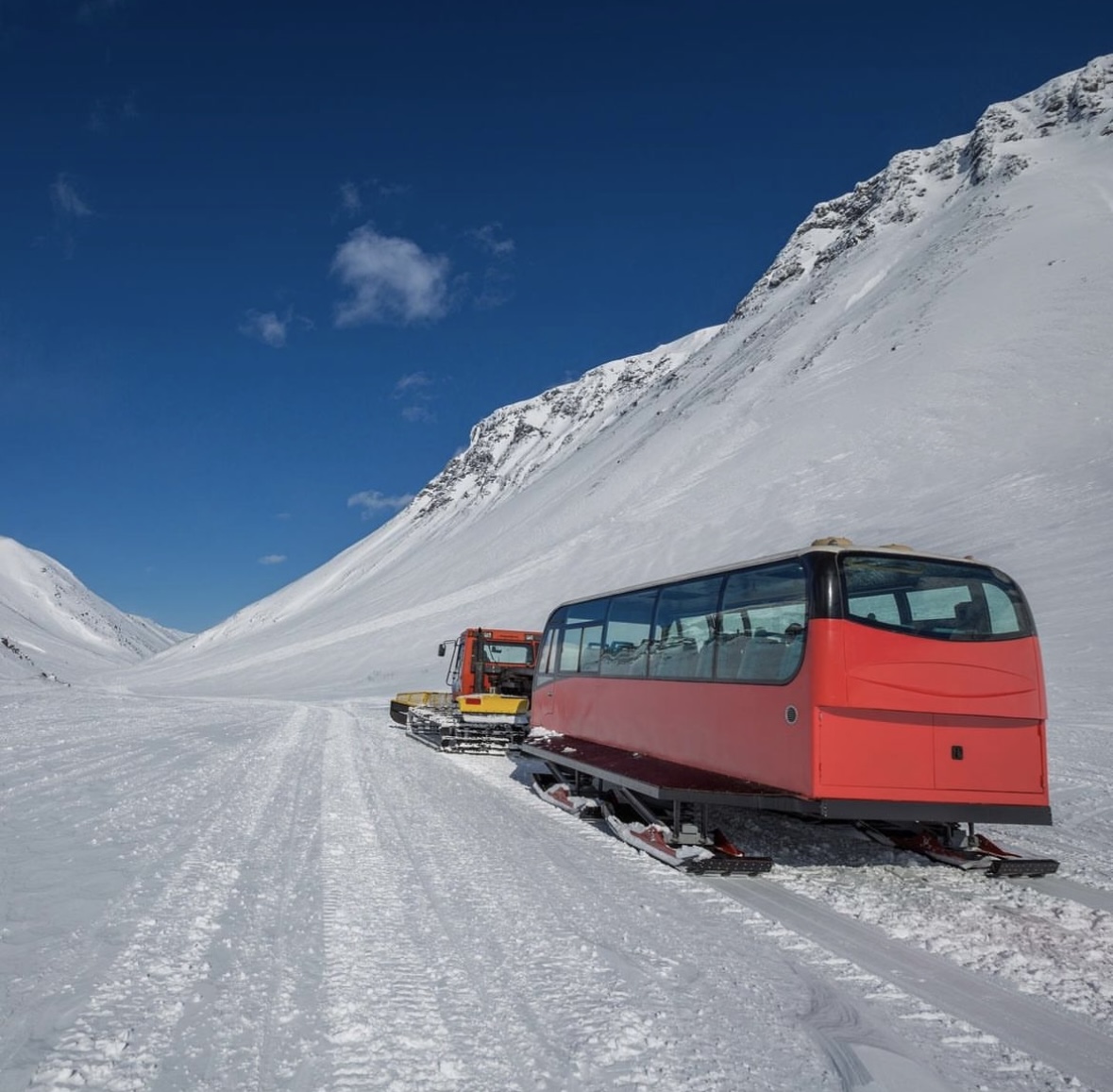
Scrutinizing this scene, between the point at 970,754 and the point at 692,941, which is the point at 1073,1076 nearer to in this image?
the point at 692,941

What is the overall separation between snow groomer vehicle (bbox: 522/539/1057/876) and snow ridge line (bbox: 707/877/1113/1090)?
34.4 inches

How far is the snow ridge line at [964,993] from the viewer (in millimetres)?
3725

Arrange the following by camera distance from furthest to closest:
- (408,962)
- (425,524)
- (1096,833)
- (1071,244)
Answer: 1. (425,524)
2. (1071,244)
3. (1096,833)
4. (408,962)

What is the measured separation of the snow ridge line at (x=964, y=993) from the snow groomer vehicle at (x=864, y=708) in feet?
2.86

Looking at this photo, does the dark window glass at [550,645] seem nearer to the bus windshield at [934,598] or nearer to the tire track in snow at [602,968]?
the tire track in snow at [602,968]

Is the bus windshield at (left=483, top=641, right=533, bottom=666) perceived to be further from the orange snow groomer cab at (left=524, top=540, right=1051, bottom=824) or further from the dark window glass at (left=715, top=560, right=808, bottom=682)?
the dark window glass at (left=715, top=560, right=808, bottom=682)

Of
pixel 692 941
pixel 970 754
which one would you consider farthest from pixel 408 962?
pixel 970 754

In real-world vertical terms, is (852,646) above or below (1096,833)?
above

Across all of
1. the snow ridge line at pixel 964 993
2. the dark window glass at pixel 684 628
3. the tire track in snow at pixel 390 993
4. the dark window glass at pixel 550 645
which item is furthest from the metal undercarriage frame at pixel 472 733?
the snow ridge line at pixel 964 993

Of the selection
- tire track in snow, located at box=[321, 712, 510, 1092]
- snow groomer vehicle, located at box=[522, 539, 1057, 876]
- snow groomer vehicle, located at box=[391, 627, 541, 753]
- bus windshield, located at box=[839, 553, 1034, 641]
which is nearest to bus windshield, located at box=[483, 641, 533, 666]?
snow groomer vehicle, located at box=[391, 627, 541, 753]

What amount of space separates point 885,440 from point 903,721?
45005 millimetres

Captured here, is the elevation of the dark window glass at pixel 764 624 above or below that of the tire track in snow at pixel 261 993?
above

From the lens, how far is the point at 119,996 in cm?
388

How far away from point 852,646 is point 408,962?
13.2 feet
